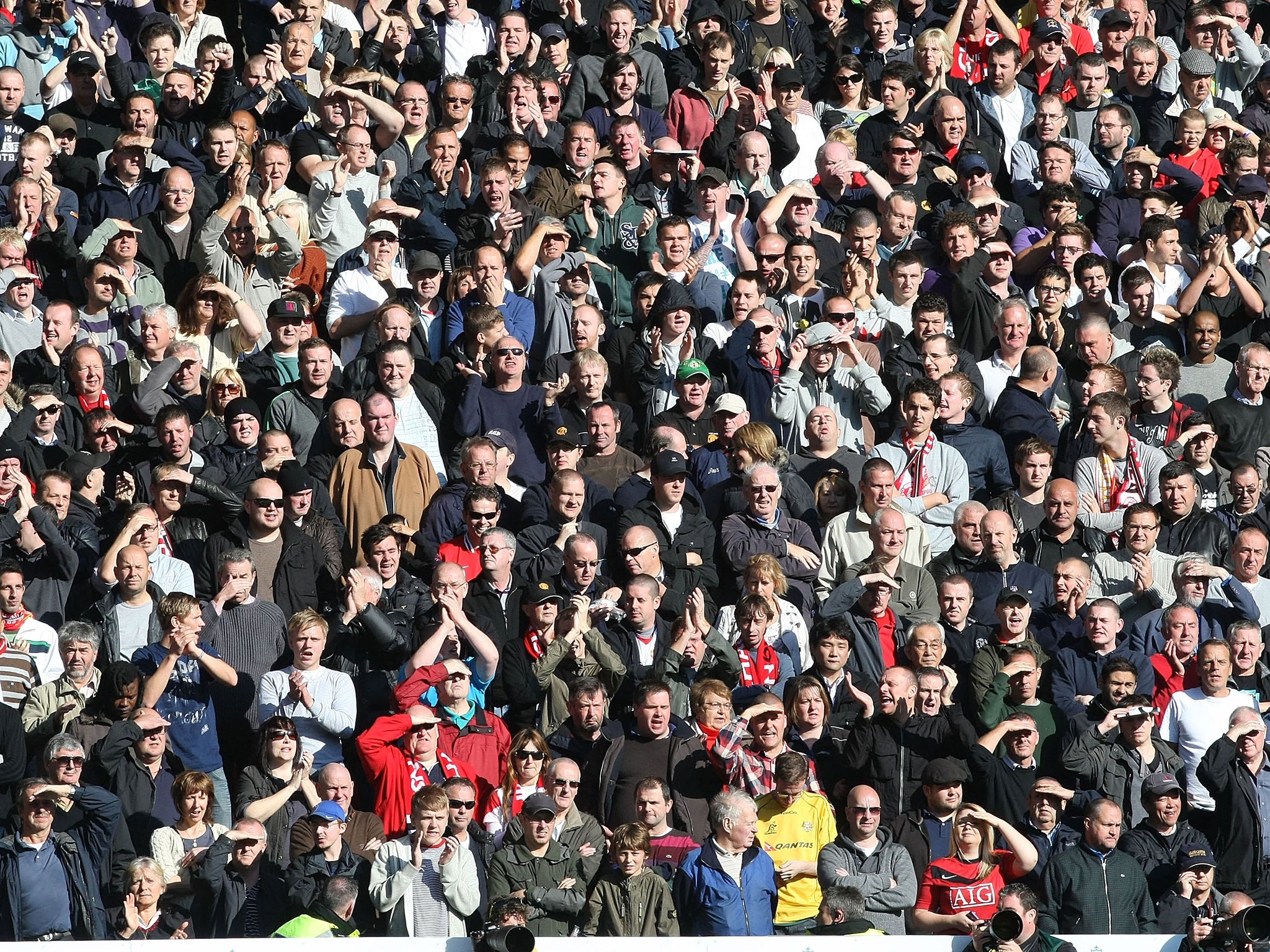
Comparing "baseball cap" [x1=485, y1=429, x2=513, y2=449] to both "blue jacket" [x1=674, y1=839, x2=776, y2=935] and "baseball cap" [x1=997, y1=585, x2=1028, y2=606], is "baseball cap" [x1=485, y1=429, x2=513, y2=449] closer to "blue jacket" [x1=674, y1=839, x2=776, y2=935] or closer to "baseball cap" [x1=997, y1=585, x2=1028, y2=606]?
"baseball cap" [x1=997, y1=585, x2=1028, y2=606]

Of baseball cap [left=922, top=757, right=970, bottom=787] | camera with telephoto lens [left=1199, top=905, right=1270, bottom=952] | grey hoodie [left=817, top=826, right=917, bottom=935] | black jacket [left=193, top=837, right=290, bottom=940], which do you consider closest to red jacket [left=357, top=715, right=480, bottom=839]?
black jacket [left=193, top=837, right=290, bottom=940]

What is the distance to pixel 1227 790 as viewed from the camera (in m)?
12.5

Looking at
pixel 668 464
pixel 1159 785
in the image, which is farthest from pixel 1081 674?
pixel 668 464

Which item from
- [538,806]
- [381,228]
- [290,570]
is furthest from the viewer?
[381,228]

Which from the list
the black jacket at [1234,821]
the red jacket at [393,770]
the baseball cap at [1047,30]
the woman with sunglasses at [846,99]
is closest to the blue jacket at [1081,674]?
the black jacket at [1234,821]

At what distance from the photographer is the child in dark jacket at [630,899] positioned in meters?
11.2

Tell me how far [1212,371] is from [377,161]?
5.39 m

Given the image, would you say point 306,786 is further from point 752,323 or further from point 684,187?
point 684,187

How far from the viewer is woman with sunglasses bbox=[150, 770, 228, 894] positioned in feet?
37.1

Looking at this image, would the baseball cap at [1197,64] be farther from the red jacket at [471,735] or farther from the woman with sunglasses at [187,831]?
the woman with sunglasses at [187,831]

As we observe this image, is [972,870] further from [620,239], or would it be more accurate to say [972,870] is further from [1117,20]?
[1117,20]

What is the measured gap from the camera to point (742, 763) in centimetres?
1202

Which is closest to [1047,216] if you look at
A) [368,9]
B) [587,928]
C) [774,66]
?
[774,66]

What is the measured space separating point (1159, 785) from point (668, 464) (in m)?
3.10
